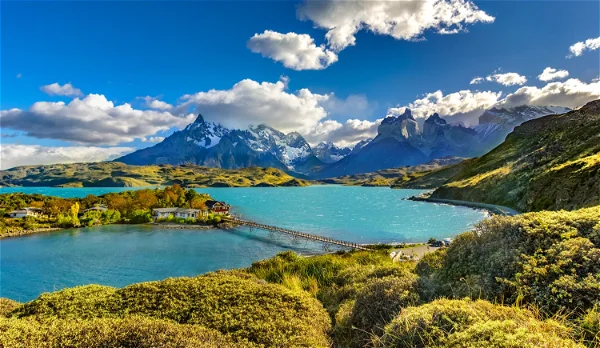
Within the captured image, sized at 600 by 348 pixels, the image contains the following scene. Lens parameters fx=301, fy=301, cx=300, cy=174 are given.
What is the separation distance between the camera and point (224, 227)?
92375 millimetres

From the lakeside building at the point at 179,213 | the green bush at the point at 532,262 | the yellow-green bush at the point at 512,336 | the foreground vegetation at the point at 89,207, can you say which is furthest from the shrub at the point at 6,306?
the lakeside building at the point at 179,213

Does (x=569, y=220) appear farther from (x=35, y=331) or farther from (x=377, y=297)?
(x=35, y=331)

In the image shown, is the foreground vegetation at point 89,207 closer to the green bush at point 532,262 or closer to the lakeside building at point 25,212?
the lakeside building at point 25,212

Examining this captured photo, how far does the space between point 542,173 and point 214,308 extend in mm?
96408

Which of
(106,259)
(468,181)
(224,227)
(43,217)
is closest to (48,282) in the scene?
(106,259)

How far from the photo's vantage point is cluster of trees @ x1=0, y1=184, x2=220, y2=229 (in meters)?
96.0

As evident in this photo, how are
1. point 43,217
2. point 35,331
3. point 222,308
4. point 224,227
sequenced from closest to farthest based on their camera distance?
point 35,331
point 222,308
point 224,227
point 43,217

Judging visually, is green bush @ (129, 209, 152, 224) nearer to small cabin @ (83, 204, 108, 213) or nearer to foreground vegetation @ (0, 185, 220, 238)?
foreground vegetation @ (0, 185, 220, 238)

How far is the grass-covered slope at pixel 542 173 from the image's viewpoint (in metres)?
50.2

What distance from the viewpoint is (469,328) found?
16.6ft

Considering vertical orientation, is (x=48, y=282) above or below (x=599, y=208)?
below

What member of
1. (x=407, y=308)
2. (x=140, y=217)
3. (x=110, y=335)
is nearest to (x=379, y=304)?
(x=407, y=308)

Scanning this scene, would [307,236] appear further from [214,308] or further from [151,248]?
[214,308]

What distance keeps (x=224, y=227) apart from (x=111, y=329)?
292ft
